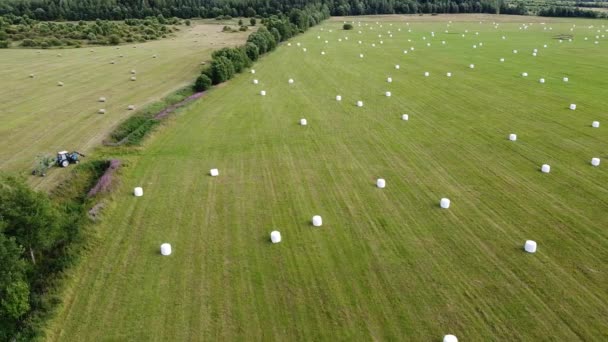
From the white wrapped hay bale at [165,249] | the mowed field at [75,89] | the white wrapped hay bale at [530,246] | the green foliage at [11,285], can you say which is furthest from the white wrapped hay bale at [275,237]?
the mowed field at [75,89]

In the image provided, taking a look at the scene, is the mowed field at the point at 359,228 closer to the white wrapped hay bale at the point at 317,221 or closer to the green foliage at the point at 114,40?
the white wrapped hay bale at the point at 317,221

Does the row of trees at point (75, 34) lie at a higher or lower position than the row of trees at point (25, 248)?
higher

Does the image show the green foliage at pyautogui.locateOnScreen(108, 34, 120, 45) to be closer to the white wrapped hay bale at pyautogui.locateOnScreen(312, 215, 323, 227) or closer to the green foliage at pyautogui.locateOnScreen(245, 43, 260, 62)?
the green foliage at pyautogui.locateOnScreen(245, 43, 260, 62)

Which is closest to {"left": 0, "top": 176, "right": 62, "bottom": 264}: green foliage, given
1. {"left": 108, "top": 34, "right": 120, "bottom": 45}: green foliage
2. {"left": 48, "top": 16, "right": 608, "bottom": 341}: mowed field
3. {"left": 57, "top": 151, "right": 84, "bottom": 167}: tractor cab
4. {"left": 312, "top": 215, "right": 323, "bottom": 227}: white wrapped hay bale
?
{"left": 48, "top": 16, "right": 608, "bottom": 341}: mowed field

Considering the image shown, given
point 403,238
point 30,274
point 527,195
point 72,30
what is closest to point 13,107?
point 30,274

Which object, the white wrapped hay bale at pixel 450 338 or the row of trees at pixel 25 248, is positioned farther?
the row of trees at pixel 25 248

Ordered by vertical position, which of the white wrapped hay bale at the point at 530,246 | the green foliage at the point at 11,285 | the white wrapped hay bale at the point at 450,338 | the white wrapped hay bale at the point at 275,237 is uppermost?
the green foliage at the point at 11,285

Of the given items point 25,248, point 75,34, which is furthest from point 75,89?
point 75,34

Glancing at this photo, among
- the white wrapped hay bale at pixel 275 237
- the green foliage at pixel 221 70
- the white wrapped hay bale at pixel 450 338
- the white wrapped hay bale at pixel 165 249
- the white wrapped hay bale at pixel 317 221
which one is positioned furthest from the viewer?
the green foliage at pixel 221 70
